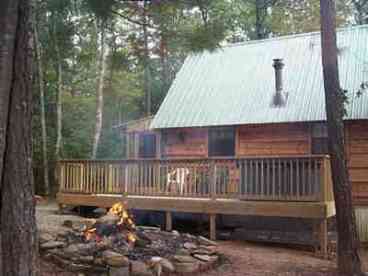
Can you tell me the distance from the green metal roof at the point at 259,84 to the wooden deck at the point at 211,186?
3.12m

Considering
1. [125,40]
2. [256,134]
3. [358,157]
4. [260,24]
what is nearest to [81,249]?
[125,40]

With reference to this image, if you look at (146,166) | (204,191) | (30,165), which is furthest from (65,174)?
(30,165)

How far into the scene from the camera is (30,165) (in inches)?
197

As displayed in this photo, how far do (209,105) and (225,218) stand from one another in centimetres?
437

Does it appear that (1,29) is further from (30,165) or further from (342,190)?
(342,190)

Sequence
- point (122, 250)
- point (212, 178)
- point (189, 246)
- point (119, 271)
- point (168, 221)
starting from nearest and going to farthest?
point (119, 271), point (122, 250), point (189, 246), point (212, 178), point (168, 221)

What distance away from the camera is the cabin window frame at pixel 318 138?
13.4 meters

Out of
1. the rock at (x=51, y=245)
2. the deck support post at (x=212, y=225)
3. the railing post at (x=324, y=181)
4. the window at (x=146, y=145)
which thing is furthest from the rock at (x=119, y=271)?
the window at (x=146, y=145)

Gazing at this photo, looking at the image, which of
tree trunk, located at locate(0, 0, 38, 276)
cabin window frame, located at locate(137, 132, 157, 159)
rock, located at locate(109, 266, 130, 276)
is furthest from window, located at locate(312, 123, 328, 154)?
tree trunk, located at locate(0, 0, 38, 276)

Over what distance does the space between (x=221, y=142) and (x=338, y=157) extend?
7165 millimetres

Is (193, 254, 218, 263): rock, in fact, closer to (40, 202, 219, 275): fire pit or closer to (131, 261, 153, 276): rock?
(40, 202, 219, 275): fire pit

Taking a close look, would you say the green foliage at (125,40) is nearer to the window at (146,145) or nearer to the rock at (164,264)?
the window at (146,145)

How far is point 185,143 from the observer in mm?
15406

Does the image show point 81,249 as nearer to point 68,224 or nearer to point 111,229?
point 111,229
